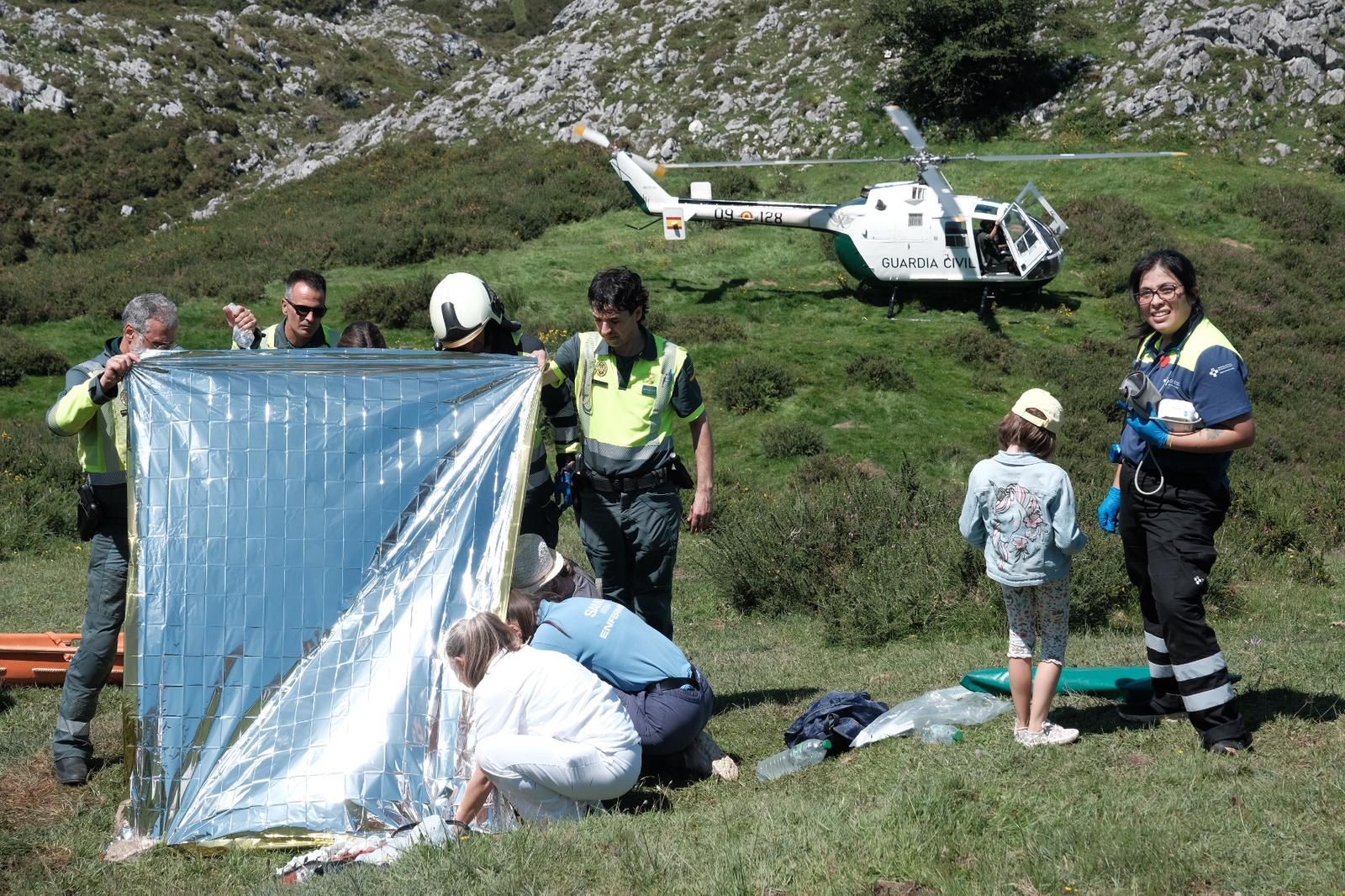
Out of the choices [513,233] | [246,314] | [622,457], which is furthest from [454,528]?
[513,233]

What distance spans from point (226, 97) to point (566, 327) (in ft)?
115

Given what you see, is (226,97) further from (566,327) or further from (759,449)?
(759,449)

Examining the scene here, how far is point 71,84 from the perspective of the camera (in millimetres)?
45156

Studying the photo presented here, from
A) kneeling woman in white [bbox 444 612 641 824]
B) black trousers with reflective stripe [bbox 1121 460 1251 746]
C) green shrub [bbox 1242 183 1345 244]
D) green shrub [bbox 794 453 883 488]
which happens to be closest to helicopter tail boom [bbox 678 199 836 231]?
green shrub [bbox 794 453 883 488]

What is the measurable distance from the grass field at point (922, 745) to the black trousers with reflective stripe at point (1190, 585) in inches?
7.9

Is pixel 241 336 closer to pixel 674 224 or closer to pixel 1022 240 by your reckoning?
pixel 1022 240

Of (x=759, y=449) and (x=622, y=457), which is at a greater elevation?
(x=622, y=457)

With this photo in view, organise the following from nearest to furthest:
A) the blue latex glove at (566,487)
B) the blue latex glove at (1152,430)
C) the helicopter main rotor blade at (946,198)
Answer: the blue latex glove at (1152,430)
the blue latex glove at (566,487)
the helicopter main rotor blade at (946,198)

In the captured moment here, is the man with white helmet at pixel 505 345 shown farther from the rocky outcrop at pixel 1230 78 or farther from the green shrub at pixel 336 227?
the rocky outcrop at pixel 1230 78

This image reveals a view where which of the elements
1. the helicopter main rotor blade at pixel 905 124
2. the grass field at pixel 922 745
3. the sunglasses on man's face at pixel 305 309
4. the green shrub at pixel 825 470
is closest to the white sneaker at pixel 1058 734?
the grass field at pixel 922 745

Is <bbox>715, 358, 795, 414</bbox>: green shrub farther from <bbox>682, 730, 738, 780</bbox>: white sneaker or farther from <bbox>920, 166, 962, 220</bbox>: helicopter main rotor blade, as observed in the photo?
<bbox>682, 730, 738, 780</bbox>: white sneaker

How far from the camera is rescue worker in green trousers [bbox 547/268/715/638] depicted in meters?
5.49

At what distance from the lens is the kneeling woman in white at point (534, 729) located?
4258mm

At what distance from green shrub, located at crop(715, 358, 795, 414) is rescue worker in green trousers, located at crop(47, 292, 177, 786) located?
14784 millimetres
